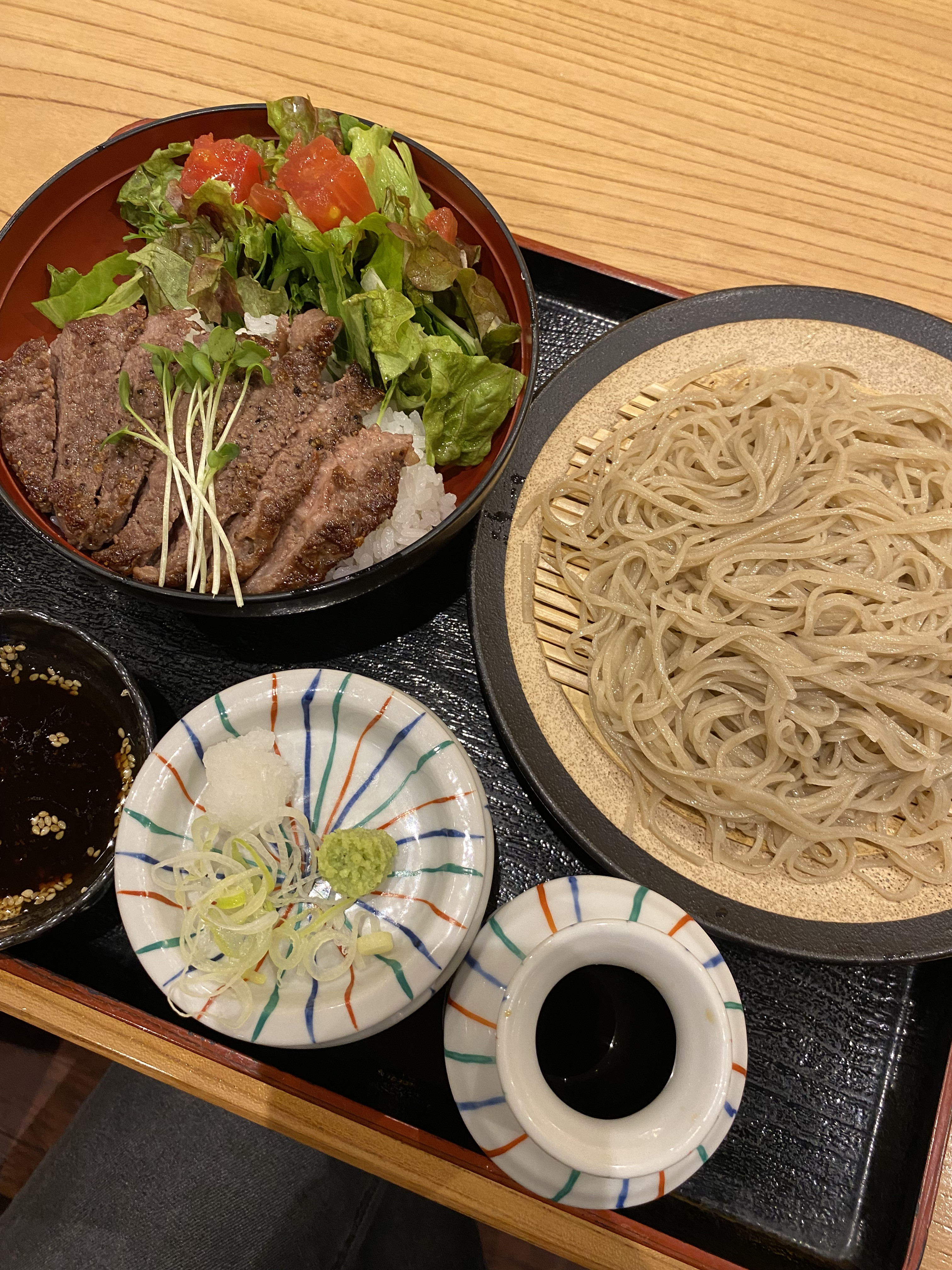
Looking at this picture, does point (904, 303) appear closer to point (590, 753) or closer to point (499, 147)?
point (499, 147)

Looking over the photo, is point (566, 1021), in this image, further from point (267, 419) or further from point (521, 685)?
point (267, 419)

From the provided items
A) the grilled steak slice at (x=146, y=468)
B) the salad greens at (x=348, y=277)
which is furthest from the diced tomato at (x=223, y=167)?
the grilled steak slice at (x=146, y=468)

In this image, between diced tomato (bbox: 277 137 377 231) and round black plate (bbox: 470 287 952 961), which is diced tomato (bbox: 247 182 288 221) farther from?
round black plate (bbox: 470 287 952 961)

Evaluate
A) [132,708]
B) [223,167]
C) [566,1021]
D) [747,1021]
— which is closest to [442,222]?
[223,167]

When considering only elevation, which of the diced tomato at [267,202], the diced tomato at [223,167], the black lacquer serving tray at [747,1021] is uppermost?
the diced tomato at [223,167]

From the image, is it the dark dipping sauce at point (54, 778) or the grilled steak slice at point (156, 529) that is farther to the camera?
the dark dipping sauce at point (54, 778)

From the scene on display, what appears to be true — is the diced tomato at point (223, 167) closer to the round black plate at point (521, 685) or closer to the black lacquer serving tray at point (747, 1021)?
the round black plate at point (521, 685)

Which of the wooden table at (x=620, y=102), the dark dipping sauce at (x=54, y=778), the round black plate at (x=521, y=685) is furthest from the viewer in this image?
the wooden table at (x=620, y=102)
